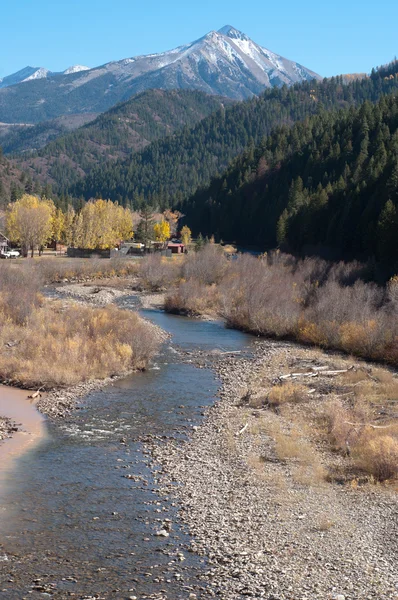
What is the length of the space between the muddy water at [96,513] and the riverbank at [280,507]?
786 mm

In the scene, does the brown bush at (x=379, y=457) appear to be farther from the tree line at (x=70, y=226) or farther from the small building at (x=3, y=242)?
the small building at (x=3, y=242)

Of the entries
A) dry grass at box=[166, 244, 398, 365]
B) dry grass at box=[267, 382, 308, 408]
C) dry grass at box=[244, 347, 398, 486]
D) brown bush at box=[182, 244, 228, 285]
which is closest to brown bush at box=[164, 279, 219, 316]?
dry grass at box=[166, 244, 398, 365]

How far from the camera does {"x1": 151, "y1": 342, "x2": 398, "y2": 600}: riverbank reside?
15.0 metres

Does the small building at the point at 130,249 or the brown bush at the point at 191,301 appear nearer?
the brown bush at the point at 191,301

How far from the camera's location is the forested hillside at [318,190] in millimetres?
69000

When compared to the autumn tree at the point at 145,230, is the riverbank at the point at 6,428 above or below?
below

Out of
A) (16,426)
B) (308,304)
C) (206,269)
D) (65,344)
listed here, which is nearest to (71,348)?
(65,344)

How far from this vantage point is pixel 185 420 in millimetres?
27625

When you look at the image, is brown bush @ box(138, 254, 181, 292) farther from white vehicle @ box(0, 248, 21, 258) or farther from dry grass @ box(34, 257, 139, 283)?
white vehicle @ box(0, 248, 21, 258)

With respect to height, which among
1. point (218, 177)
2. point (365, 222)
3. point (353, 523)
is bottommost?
point (353, 523)

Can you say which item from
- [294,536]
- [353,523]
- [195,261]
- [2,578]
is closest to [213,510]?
[294,536]

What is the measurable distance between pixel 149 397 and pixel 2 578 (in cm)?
1658

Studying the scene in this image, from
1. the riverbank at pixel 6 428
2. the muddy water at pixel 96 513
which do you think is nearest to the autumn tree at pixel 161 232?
the muddy water at pixel 96 513

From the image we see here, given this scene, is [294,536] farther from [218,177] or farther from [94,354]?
[218,177]
